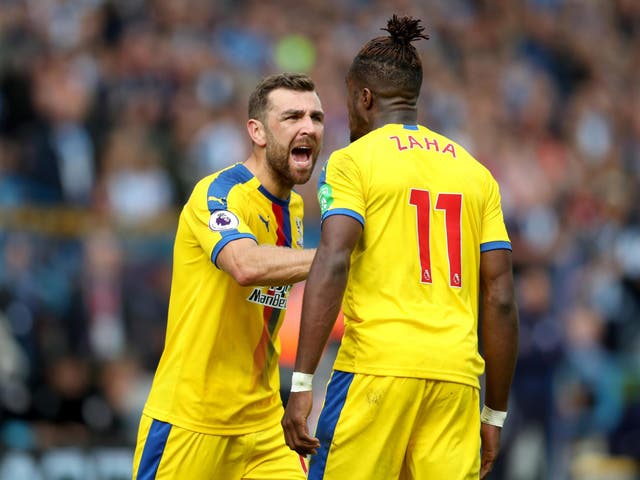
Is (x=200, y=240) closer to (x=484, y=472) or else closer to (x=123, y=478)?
(x=484, y=472)

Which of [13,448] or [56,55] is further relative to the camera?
[56,55]

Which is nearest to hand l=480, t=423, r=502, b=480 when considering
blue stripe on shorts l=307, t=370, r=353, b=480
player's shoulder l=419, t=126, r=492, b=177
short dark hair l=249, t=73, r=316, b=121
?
blue stripe on shorts l=307, t=370, r=353, b=480

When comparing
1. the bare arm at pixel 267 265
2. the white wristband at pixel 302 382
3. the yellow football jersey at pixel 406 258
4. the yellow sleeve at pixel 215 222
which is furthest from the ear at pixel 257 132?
the white wristband at pixel 302 382

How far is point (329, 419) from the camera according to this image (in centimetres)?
561

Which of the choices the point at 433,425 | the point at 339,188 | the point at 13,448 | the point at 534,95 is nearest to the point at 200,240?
the point at 339,188

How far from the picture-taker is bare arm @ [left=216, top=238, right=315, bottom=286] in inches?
239

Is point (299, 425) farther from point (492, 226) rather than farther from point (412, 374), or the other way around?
point (492, 226)

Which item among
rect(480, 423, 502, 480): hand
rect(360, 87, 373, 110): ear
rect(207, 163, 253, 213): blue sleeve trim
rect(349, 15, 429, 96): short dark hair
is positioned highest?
rect(349, 15, 429, 96): short dark hair

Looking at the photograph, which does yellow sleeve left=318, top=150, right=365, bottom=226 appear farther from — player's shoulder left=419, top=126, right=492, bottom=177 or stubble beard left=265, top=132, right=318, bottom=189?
stubble beard left=265, top=132, right=318, bottom=189

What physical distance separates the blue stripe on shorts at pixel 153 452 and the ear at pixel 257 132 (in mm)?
1603

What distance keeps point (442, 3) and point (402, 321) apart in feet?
47.8

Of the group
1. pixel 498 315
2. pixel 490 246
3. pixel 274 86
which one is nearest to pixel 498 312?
pixel 498 315

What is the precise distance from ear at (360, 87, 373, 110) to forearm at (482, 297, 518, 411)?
43.2 inches

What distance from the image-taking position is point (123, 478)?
35.1ft
